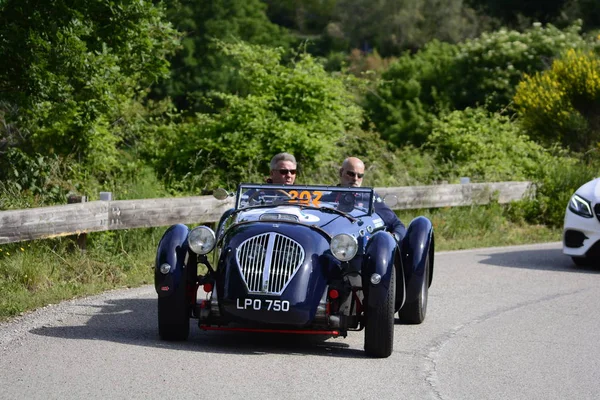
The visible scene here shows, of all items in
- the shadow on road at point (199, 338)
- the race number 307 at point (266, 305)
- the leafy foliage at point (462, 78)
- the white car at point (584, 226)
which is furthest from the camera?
the leafy foliage at point (462, 78)

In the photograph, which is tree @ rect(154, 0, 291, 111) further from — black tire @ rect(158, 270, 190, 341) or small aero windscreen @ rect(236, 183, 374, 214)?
black tire @ rect(158, 270, 190, 341)

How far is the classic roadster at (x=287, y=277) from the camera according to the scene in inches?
310

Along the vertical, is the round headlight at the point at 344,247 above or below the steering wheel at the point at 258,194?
below

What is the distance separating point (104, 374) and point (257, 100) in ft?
46.7

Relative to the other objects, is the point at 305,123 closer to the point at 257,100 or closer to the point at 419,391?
the point at 257,100

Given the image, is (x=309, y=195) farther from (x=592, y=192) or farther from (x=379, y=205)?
(x=592, y=192)

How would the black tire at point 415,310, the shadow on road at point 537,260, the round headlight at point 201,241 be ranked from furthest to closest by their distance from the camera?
the shadow on road at point 537,260 < the black tire at point 415,310 < the round headlight at point 201,241

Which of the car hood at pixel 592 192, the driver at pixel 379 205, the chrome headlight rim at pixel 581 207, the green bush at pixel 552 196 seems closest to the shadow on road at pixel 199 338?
the driver at pixel 379 205

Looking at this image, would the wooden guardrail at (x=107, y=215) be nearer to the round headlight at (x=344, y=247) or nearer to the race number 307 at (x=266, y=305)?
the race number 307 at (x=266, y=305)

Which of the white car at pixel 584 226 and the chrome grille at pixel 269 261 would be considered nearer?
the chrome grille at pixel 269 261

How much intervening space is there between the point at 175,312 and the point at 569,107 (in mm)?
22387

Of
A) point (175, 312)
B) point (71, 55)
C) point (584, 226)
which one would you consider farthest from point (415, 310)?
point (71, 55)

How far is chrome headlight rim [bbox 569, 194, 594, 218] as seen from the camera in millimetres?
13641

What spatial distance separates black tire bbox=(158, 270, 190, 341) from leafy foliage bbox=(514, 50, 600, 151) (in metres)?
21.1
